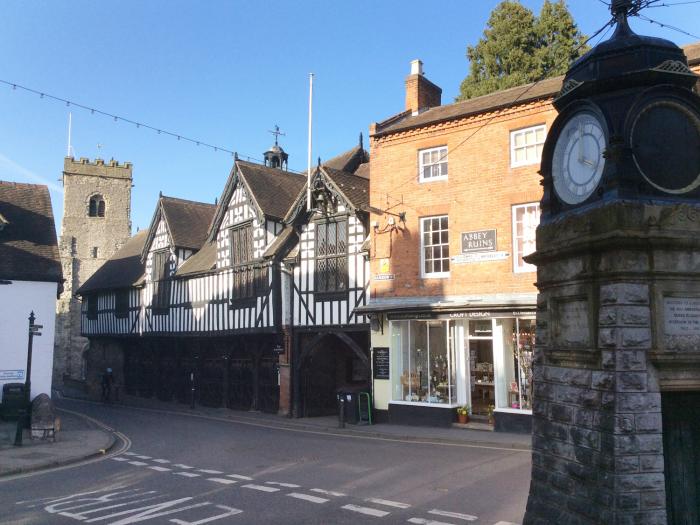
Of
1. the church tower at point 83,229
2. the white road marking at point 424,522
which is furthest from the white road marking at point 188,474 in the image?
the church tower at point 83,229

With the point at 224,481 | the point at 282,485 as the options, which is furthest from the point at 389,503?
the point at 224,481

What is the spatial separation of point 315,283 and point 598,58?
16.4m

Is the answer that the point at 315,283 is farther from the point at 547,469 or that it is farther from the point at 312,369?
the point at 547,469

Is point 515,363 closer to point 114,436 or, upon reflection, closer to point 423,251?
point 423,251

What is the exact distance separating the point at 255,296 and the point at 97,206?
107ft

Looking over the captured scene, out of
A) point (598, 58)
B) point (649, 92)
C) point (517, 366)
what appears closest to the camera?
point (649, 92)

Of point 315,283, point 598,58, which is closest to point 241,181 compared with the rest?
point 315,283

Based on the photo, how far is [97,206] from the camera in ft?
166

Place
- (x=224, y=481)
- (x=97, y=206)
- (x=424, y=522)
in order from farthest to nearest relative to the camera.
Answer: (x=97, y=206)
(x=224, y=481)
(x=424, y=522)

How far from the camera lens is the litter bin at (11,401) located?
19.8 metres

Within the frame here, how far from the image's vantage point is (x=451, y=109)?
20.0 meters

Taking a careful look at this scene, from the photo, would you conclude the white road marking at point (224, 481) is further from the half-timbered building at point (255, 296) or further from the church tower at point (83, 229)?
the church tower at point (83, 229)

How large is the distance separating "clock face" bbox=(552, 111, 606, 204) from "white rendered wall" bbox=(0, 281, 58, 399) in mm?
19104

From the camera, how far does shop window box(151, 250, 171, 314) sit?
1168 inches
